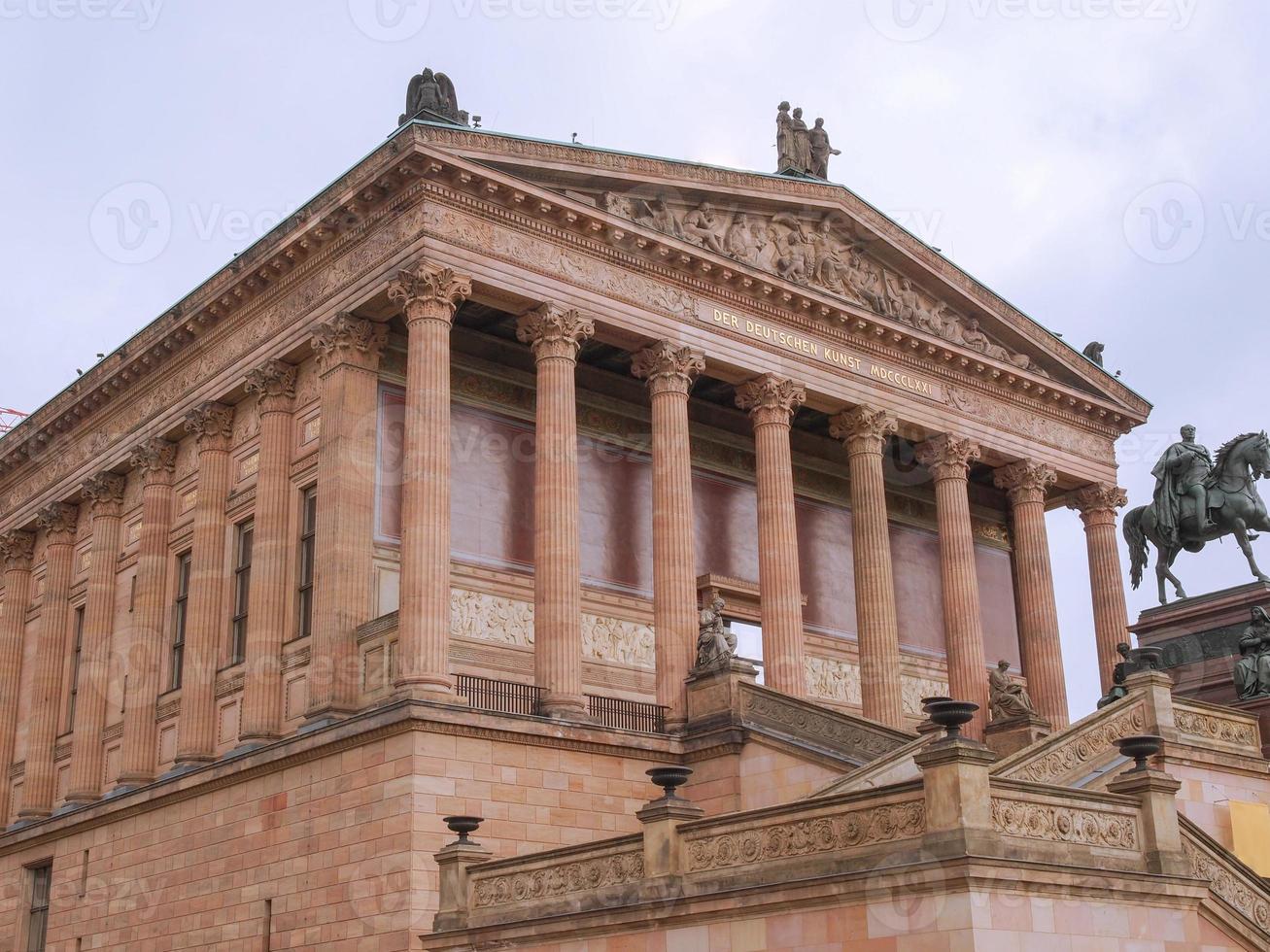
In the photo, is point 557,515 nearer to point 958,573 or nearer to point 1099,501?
point 958,573

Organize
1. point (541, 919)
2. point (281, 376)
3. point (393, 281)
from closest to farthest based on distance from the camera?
point (541, 919)
point (393, 281)
point (281, 376)

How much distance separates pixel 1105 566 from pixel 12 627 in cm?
3094

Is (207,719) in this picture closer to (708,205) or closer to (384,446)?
(384,446)

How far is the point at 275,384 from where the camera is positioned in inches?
1337

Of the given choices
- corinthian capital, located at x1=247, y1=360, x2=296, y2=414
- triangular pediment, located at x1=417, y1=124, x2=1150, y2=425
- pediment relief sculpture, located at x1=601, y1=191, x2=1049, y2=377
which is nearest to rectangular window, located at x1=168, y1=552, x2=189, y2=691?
corinthian capital, located at x1=247, y1=360, x2=296, y2=414

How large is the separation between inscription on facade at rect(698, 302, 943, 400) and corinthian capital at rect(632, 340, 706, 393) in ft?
4.10

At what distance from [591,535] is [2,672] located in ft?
62.2

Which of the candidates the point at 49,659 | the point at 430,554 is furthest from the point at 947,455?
the point at 49,659

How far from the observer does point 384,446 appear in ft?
106

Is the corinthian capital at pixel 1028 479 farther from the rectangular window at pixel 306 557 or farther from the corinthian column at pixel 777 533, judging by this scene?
the rectangular window at pixel 306 557

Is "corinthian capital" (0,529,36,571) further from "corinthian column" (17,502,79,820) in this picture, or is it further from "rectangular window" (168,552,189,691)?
"rectangular window" (168,552,189,691)

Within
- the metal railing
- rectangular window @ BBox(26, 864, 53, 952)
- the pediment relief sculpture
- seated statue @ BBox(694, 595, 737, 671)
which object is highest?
the pediment relief sculpture

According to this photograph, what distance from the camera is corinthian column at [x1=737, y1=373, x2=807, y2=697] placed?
33.3m

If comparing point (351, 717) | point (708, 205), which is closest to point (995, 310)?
point (708, 205)
